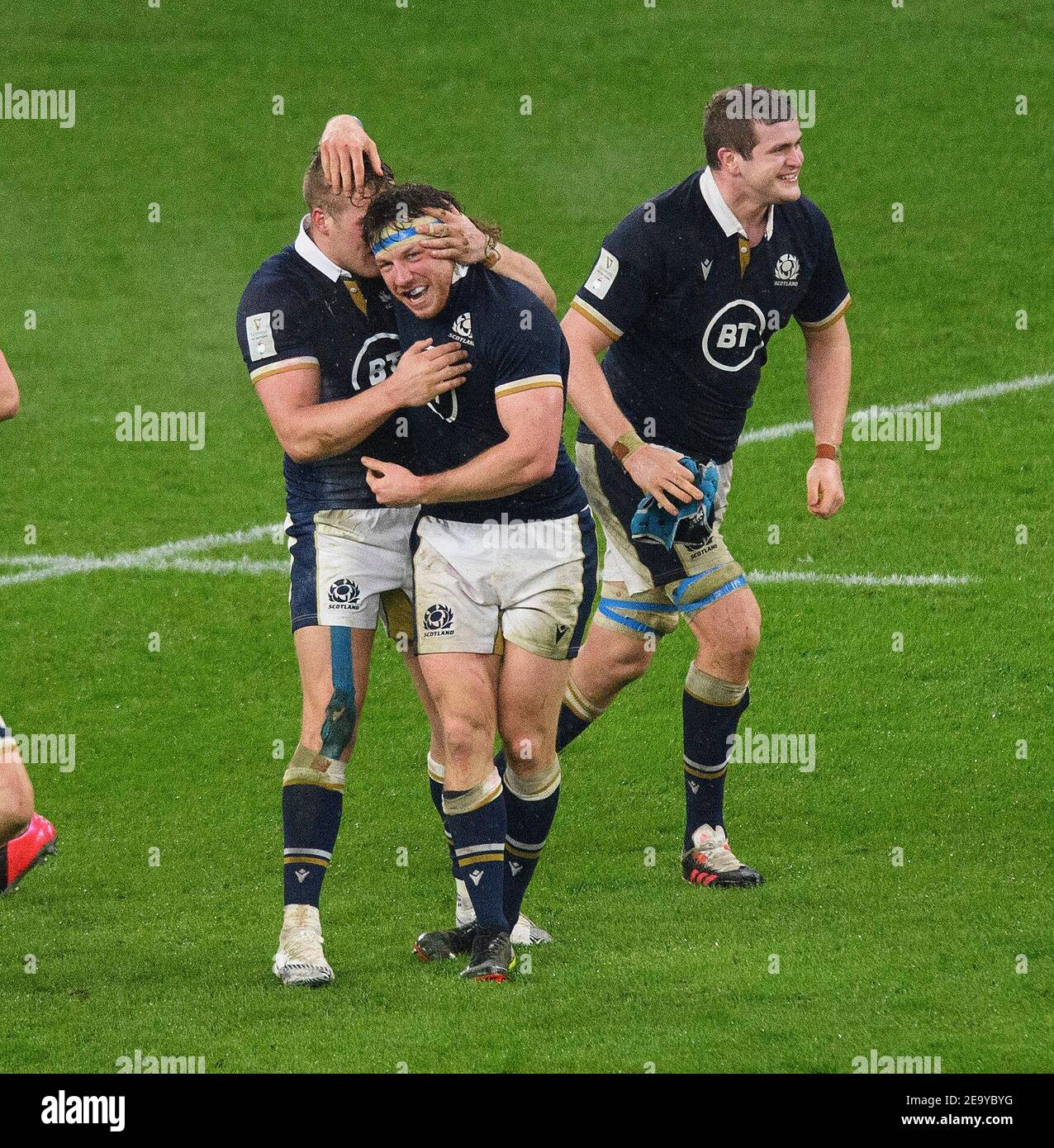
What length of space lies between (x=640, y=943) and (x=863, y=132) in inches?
532

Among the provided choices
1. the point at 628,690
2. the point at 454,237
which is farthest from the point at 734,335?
the point at 628,690

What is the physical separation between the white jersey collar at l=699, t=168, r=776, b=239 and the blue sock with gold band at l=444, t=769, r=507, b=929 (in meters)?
2.28

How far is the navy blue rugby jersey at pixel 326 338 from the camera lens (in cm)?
615

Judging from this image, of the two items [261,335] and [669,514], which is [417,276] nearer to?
[261,335]

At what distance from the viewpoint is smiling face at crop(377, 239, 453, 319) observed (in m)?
5.86

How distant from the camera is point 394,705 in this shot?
9.55 meters

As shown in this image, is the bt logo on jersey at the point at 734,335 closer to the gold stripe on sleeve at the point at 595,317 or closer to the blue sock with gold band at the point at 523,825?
the gold stripe on sleeve at the point at 595,317

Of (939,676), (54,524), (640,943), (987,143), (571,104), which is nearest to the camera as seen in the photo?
(640,943)

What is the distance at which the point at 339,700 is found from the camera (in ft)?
20.2

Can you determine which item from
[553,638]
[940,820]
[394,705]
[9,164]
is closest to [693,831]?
[940,820]

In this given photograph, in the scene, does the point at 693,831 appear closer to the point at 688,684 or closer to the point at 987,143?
the point at 688,684

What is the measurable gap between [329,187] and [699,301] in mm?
1588

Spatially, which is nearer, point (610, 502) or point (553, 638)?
point (553, 638)

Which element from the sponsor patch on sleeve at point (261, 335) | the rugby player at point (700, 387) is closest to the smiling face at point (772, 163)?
the rugby player at point (700, 387)
